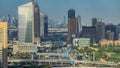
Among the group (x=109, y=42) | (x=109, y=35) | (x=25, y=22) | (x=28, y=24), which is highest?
(x=25, y=22)

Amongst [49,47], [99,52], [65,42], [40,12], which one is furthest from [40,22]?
[99,52]

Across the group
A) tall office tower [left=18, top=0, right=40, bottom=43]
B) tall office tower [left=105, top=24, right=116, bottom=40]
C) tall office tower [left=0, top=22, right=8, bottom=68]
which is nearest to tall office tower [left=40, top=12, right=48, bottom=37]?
tall office tower [left=18, top=0, right=40, bottom=43]

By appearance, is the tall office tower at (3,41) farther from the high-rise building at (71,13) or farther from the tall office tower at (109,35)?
the high-rise building at (71,13)

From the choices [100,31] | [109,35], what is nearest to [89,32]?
[100,31]

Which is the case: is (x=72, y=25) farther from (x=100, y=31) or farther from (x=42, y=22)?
(x=100, y=31)

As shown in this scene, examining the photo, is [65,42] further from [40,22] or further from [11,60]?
[11,60]

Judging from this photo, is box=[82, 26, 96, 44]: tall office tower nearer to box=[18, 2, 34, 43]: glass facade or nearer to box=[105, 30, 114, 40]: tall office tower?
box=[105, 30, 114, 40]: tall office tower

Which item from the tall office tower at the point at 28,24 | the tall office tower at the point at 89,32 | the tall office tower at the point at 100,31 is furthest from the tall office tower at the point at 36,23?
the tall office tower at the point at 100,31
